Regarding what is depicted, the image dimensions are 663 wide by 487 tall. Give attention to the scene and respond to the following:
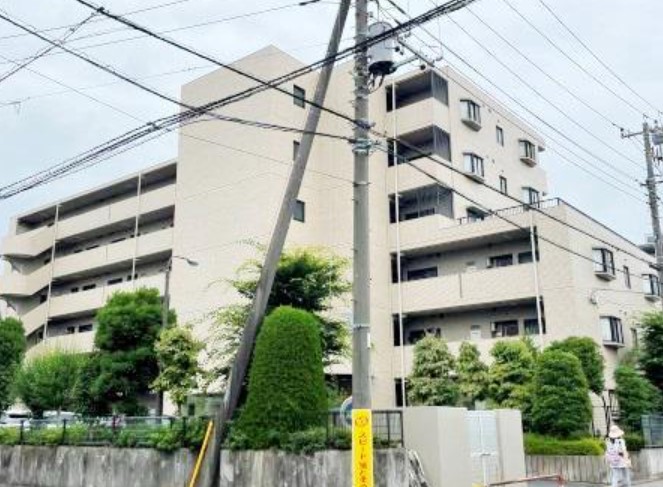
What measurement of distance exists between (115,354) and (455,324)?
50.3ft

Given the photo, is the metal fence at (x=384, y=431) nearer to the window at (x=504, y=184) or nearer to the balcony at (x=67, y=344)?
the window at (x=504, y=184)

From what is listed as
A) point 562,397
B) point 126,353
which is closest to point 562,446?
point 562,397

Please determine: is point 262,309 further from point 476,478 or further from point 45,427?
point 45,427

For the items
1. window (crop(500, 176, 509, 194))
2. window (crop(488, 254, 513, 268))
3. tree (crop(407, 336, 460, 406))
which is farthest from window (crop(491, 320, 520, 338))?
window (crop(500, 176, 509, 194))

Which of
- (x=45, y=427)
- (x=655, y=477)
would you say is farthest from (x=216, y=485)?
(x=655, y=477)

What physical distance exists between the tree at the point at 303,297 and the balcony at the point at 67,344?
863 inches

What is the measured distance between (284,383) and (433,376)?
1230 centimetres

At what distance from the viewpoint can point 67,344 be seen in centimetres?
4041

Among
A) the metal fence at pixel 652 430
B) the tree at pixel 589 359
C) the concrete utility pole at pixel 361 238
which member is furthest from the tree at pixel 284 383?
the metal fence at pixel 652 430

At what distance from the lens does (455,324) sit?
30875 mm

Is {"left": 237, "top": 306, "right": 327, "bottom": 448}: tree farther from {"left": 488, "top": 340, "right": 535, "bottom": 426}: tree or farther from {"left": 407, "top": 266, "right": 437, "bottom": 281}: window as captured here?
{"left": 407, "top": 266, "right": 437, "bottom": 281}: window

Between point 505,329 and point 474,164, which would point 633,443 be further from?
point 474,164

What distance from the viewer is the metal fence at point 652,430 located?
69.0 feet

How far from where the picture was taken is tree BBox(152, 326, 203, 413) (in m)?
19.5
